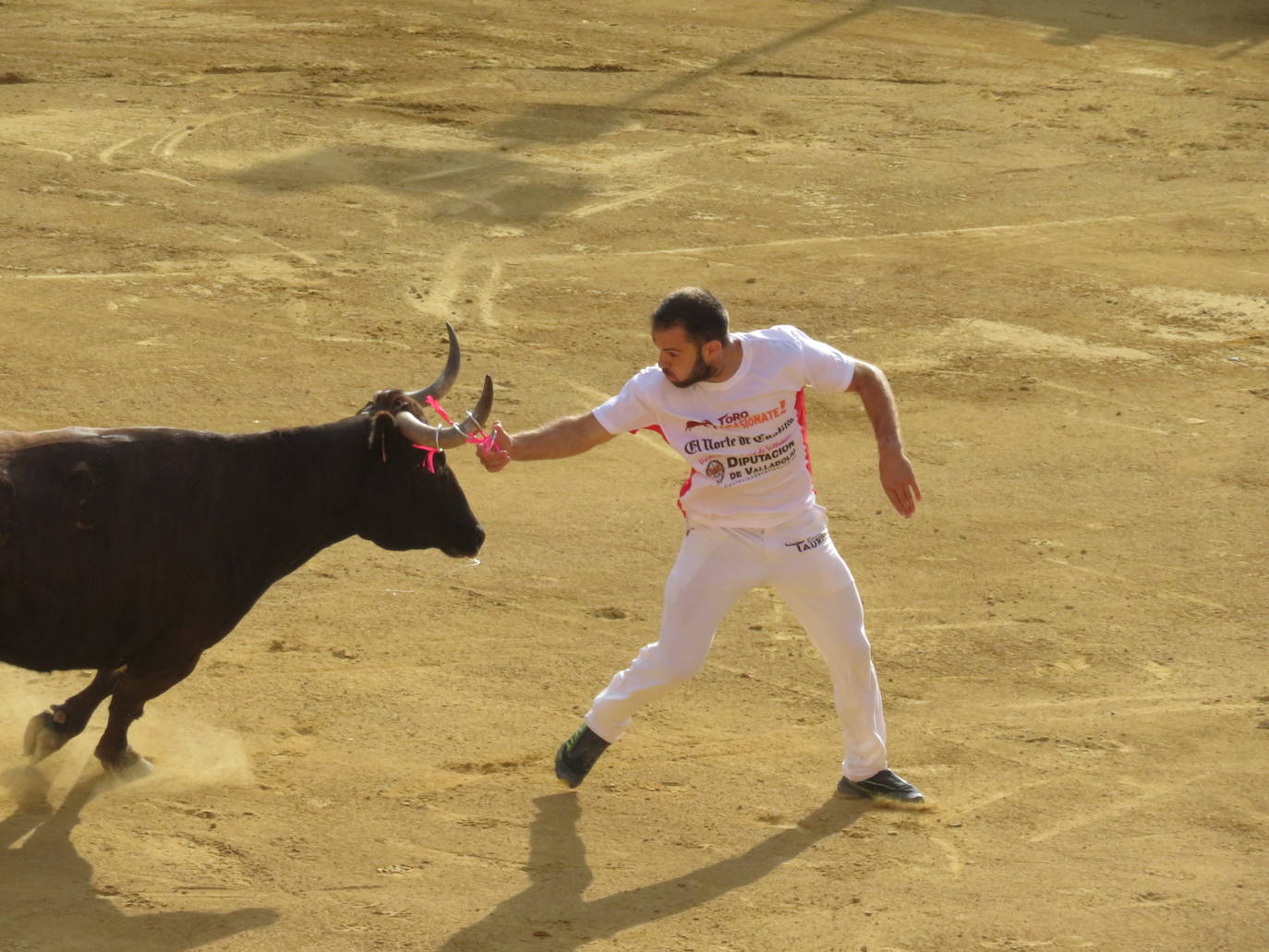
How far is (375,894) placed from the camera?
20.2ft

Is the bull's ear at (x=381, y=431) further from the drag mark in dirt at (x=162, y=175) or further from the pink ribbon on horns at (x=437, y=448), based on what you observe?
the drag mark in dirt at (x=162, y=175)

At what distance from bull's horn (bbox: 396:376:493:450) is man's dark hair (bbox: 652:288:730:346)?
76 cm

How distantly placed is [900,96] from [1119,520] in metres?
→ 10.2

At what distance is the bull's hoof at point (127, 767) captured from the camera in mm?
6898

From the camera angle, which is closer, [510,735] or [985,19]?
[510,735]

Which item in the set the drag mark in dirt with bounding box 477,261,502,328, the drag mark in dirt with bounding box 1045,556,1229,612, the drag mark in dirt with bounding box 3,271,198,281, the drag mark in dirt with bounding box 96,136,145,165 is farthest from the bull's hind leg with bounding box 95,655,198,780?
the drag mark in dirt with bounding box 96,136,145,165

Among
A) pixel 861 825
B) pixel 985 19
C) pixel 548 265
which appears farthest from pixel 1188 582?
pixel 985 19

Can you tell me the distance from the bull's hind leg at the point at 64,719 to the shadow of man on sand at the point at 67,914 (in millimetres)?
436

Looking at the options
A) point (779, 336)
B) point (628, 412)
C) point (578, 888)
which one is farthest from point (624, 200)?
point (578, 888)

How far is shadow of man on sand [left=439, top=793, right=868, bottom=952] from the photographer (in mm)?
5980

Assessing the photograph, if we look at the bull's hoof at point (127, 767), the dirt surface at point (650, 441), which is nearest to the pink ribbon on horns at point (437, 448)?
the dirt surface at point (650, 441)

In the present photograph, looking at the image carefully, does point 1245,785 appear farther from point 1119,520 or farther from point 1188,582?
point 1119,520

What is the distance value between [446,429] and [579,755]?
1.45m

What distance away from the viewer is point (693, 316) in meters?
6.14
